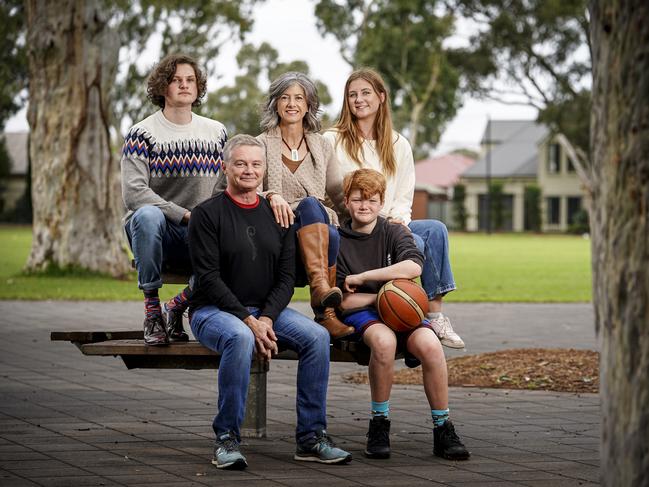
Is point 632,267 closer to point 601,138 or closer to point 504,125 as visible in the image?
point 601,138

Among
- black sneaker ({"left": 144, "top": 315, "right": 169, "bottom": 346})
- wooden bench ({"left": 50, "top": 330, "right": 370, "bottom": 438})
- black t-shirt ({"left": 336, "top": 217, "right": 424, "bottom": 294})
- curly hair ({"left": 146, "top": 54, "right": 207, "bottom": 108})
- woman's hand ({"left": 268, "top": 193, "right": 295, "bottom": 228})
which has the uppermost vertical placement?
curly hair ({"left": 146, "top": 54, "right": 207, "bottom": 108})

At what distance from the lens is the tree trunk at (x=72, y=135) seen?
22.4 m

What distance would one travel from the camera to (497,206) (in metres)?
80.4

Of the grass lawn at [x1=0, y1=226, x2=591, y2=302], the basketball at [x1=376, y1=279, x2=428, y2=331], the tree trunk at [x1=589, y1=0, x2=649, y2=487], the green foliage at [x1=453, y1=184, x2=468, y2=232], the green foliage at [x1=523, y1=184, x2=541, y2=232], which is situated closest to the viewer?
the tree trunk at [x1=589, y1=0, x2=649, y2=487]

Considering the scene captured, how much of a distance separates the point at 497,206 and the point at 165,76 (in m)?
74.8

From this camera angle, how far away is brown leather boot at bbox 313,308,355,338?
19.9 feet

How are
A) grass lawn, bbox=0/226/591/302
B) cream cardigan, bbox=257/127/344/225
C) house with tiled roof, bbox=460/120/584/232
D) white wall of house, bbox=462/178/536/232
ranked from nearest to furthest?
cream cardigan, bbox=257/127/344/225 → grass lawn, bbox=0/226/591/302 → house with tiled roof, bbox=460/120/584/232 → white wall of house, bbox=462/178/536/232

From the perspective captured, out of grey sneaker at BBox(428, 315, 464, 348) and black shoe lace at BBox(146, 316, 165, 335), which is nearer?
black shoe lace at BBox(146, 316, 165, 335)

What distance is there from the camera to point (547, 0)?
46.9 meters

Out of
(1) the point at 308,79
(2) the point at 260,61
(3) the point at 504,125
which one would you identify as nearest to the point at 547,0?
(2) the point at 260,61

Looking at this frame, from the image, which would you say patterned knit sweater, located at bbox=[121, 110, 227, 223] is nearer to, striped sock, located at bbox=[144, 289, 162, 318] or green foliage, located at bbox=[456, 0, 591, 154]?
striped sock, located at bbox=[144, 289, 162, 318]

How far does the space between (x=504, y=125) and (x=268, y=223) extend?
96.7 meters

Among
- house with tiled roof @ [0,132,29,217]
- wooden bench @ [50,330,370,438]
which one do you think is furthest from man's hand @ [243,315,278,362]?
house with tiled roof @ [0,132,29,217]

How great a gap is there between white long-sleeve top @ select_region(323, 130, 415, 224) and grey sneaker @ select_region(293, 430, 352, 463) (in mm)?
1463
